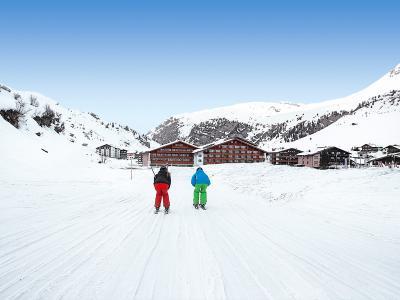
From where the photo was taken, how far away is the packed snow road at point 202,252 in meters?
3.75

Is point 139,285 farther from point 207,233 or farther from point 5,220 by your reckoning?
point 5,220

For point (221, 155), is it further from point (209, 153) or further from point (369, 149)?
point (369, 149)

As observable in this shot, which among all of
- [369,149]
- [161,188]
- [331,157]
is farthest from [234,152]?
[369,149]

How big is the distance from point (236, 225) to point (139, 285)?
4676 mm

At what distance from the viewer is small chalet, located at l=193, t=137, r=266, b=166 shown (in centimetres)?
8362

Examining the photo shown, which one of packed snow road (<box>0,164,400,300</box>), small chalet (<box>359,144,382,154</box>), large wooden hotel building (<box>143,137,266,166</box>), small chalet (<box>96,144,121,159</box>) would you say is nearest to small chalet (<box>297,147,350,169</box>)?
large wooden hotel building (<box>143,137,266,166</box>)

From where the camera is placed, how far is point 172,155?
85.1 m

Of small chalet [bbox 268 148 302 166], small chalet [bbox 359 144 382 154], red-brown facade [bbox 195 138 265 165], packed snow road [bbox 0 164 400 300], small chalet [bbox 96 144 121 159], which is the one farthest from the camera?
small chalet [bbox 359 144 382 154]

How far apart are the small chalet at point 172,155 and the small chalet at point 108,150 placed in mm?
20284

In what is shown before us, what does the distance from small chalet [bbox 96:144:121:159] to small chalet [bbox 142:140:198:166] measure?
20.3 m

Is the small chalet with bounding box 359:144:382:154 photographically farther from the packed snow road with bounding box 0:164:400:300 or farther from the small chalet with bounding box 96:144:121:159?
the packed snow road with bounding box 0:164:400:300

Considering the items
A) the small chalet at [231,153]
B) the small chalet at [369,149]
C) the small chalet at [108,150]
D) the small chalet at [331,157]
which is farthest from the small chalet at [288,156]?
the small chalet at [108,150]

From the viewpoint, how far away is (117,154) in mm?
112375

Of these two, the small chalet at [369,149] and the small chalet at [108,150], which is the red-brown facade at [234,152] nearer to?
the small chalet at [108,150]
